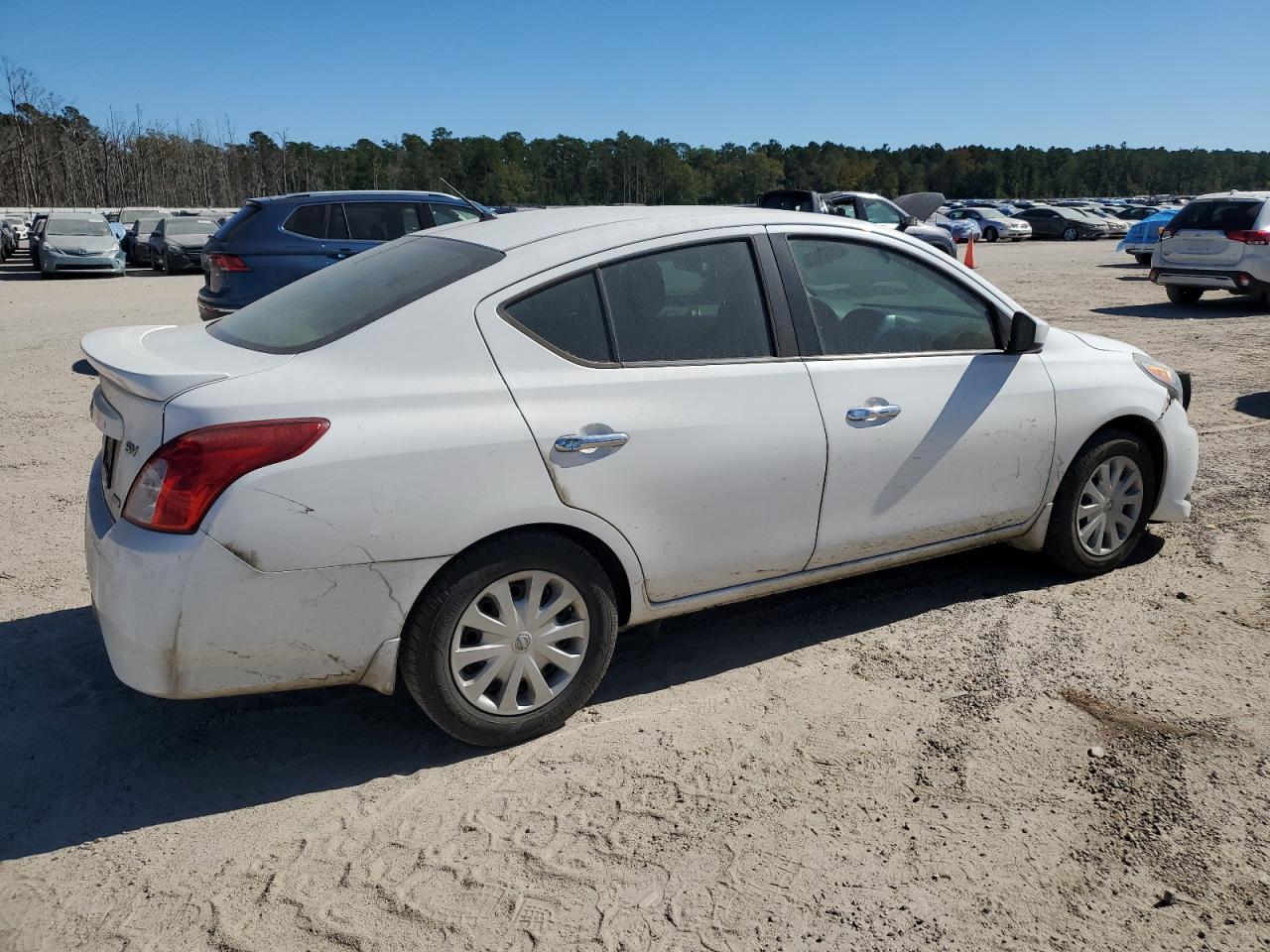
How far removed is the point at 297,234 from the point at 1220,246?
41.4 feet

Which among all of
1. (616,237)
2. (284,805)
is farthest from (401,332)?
(284,805)

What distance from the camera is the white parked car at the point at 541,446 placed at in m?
3.01

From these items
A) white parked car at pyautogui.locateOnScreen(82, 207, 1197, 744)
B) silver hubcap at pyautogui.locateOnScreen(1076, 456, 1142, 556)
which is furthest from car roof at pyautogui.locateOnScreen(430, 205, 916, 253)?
silver hubcap at pyautogui.locateOnScreen(1076, 456, 1142, 556)

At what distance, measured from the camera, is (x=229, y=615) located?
2986 millimetres

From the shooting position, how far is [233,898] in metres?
2.76

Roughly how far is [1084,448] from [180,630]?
12.2ft

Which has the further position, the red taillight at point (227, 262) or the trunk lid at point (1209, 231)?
the trunk lid at point (1209, 231)

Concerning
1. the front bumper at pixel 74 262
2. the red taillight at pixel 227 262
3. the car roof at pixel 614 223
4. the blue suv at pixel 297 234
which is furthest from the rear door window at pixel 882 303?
the front bumper at pixel 74 262

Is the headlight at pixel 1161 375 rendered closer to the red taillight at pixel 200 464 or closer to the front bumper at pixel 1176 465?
the front bumper at pixel 1176 465

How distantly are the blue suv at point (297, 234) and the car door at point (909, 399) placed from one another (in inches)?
279

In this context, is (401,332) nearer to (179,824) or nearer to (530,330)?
(530,330)

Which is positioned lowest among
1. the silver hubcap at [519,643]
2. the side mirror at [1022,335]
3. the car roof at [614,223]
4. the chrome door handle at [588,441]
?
the silver hubcap at [519,643]

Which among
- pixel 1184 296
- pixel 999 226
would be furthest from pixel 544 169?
pixel 1184 296

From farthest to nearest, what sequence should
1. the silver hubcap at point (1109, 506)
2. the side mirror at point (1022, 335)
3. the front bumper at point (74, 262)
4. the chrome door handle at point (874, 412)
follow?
1. the front bumper at point (74, 262)
2. the silver hubcap at point (1109, 506)
3. the side mirror at point (1022, 335)
4. the chrome door handle at point (874, 412)
